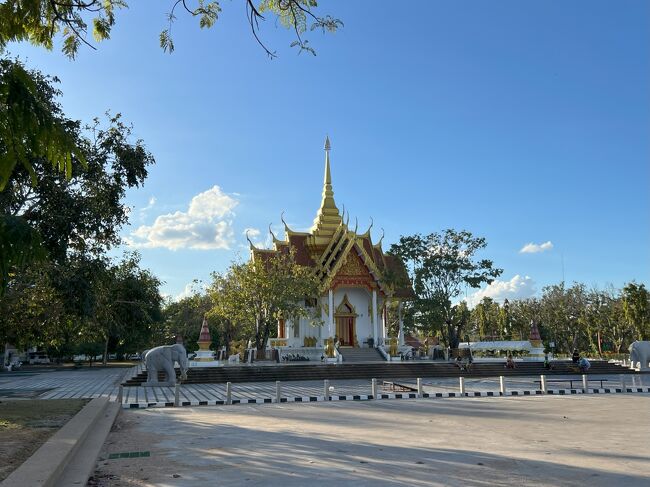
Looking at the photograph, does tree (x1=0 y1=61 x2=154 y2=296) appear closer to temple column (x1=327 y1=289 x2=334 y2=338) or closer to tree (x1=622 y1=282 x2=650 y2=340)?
temple column (x1=327 y1=289 x2=334 y2=338)

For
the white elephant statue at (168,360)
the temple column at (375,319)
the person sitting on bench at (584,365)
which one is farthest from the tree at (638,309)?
the white elephant statue at (168,360)

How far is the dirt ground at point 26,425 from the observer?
21.2ft

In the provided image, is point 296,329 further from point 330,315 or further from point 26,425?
point 26,425

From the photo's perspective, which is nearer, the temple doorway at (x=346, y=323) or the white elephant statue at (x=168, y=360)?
the white elephant statue at (x=168, y=360)

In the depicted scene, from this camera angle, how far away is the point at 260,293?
1138 inches

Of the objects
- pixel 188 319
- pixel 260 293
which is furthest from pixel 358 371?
pixel 188 319

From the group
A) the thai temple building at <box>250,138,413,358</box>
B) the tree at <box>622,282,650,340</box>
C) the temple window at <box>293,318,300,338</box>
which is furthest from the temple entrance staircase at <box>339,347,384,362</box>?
the tree at <box>622,282,650,340</box>

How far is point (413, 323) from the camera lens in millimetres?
36656

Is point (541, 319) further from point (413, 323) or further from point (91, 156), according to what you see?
point (91, 156)

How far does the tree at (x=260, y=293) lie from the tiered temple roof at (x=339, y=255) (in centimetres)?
248

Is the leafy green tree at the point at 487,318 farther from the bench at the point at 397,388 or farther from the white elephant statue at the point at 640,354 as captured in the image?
the bench at the point at 397,388

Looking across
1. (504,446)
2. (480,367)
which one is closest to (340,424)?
(504,446)

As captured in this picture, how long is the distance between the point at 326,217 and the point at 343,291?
605 cm

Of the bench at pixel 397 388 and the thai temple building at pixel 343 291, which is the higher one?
the thai temple building at pixel 343 291
